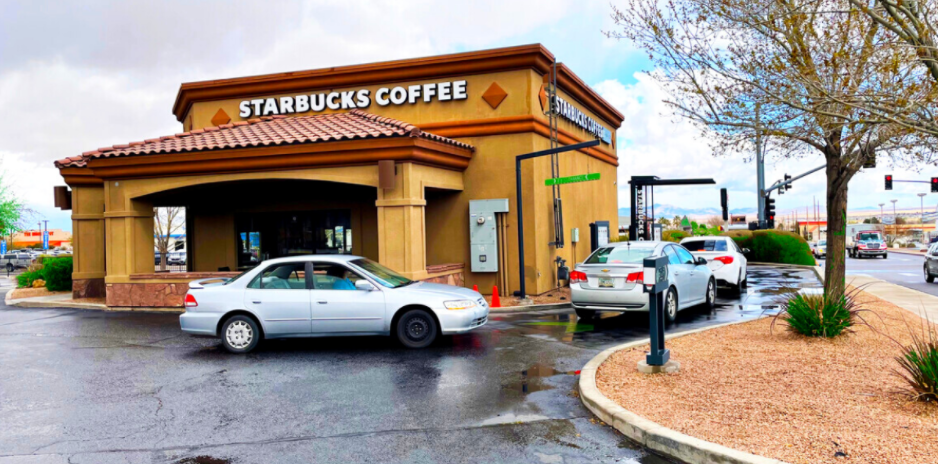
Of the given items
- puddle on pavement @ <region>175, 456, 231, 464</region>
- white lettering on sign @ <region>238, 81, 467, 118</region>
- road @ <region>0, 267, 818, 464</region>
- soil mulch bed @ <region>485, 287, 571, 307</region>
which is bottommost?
puddle on pavement @ <region>175, 456, 231, 464</region>

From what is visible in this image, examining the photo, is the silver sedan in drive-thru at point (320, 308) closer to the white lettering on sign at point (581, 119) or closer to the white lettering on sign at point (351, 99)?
the white lettering on sign at point (351, 99)

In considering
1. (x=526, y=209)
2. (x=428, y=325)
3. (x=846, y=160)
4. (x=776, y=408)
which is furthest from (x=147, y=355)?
(x=846, y=160)

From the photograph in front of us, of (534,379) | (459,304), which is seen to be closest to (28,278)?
(459,304)

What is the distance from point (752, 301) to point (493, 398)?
10.5 metres

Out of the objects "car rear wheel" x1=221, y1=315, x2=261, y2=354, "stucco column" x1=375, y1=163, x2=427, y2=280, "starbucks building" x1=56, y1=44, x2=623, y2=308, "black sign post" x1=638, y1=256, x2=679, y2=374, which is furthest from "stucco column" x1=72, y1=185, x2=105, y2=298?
"black sign post" x1=638, y1=256, x2=679, y2=374

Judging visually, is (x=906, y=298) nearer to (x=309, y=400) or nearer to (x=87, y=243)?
(x=309, y=400)

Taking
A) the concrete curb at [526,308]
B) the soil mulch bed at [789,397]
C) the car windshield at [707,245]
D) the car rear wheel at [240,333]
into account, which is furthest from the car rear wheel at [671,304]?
the car rear wheel at [240,333]

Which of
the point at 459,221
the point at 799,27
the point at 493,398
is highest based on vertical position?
the point at 799,27

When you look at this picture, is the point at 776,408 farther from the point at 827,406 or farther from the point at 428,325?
the point at 428,325

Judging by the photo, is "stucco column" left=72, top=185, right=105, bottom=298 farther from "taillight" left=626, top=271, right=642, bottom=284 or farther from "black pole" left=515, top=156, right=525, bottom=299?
"taillight" left=626, top=271, right=642, bottom=284

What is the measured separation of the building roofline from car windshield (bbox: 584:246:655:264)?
6.35 metres

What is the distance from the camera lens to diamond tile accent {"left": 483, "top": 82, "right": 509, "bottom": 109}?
17594 mm

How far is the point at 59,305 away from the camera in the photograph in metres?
18.0

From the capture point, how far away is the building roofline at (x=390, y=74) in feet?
57.0
